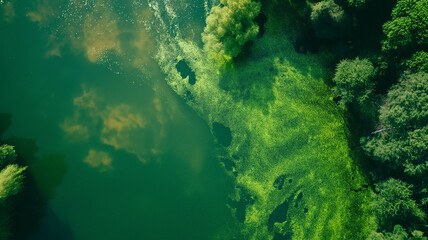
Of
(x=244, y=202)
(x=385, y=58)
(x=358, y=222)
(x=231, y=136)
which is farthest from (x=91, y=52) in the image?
(x=358, y=222)

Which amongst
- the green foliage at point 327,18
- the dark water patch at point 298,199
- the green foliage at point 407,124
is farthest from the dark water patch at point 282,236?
the green foliage at point 327,18

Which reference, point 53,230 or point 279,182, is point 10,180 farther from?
point 279,182

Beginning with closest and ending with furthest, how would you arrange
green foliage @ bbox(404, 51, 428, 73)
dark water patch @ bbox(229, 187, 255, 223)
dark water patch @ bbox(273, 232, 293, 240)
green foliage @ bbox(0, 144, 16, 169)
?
1. green foliage @ bbox(404, 51, 428, 73)
2. green foliage @ bbox(0, 144, 16, 169)
3. dark water patch @ bbox(273, 232, 293, 240)
4. dark water patch @ bbox(229, 187, 255, 223)

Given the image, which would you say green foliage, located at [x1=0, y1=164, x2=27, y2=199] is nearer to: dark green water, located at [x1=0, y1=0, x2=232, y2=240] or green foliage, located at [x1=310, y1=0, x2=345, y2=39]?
dark green water, located at [x1=0, y1=0, x2=232, y2=240]

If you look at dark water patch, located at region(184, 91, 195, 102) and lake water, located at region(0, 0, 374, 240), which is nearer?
lake water, located at region(0, 0, 374, 240)

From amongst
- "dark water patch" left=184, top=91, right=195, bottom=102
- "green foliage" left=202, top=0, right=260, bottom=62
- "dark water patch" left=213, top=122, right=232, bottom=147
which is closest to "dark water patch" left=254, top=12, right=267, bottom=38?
"green foliage" left=202, top=0, right=260, bottom=62

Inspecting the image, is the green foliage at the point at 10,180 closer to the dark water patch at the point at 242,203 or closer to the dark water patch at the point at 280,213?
the dark water patch at the point at 242,203
